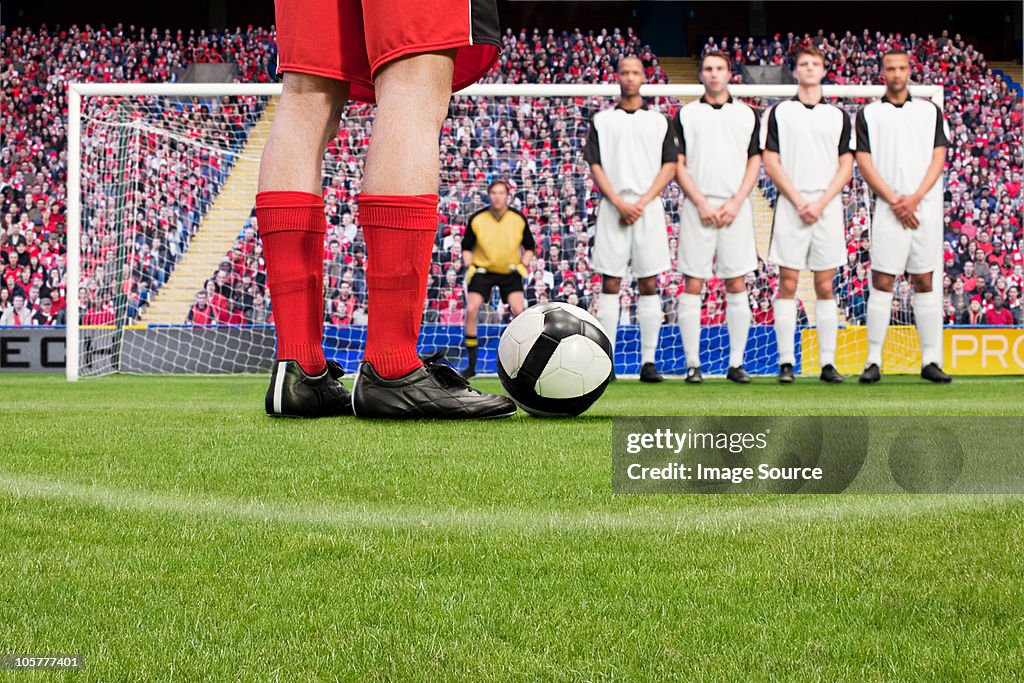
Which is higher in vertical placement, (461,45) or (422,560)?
(461,45)

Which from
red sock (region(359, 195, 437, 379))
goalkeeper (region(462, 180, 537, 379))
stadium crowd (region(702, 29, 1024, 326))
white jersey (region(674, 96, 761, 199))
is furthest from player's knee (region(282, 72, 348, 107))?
stadium crowd (region(702, 29, 1024, 326))

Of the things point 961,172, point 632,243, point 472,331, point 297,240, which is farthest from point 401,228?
point 961,172

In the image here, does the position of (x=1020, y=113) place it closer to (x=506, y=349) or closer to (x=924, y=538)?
(x=506, y=349)

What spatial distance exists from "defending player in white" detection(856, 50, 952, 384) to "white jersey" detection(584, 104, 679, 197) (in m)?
1.24

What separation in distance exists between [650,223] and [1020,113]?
9703 mm

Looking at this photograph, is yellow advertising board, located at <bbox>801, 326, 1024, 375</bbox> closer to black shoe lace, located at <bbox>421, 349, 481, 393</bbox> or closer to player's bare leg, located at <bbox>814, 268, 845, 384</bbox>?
player's bare leg, located at <bbox>814, 268, 845, 384</bbox>

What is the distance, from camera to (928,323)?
19.1 feet

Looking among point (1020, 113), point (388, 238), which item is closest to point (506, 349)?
point (388, 238)

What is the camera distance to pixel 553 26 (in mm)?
15398

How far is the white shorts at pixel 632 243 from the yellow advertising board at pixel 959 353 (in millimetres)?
2574

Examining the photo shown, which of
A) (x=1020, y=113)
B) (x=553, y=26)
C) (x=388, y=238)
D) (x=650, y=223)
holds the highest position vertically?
(x=553, y=26)

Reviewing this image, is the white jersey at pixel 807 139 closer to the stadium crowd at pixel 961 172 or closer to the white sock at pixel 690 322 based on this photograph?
the white sock at pixel 690 322

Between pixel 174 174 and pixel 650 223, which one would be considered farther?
pixel 174 174

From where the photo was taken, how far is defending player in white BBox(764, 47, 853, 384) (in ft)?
19.1
